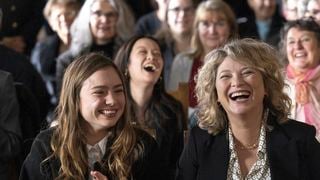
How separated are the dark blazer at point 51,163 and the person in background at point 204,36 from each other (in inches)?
53.0

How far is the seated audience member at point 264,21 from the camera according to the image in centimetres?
479

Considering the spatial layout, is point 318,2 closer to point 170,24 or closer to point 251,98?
point 170,24

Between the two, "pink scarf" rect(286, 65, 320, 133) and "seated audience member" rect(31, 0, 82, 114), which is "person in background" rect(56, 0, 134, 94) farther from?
"pink scarf" rect(286, 65, 320, 133)

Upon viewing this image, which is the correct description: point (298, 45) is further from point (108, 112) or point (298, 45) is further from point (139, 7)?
point (139, 7)

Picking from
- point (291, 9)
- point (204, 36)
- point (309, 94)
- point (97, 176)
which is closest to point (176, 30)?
point (204, 36)

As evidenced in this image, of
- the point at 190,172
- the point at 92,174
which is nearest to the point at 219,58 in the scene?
the point at 190,172

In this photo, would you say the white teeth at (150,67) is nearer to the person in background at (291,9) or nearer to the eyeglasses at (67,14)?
the person in background at (291,9)

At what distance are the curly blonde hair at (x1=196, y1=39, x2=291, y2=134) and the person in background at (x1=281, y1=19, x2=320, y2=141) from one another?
626 mm

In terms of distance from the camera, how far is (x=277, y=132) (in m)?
2.63

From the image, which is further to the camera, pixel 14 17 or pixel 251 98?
pixel 14 17

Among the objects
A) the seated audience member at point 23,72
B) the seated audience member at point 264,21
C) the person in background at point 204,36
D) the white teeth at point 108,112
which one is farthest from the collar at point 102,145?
the seated audience member at point 264,21

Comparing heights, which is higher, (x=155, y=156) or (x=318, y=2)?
(x=318, y=2)

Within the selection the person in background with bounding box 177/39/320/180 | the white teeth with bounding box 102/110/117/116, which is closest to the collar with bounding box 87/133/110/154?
the white teeth with bounding box 102/110/117/116

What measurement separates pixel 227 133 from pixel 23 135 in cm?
97
